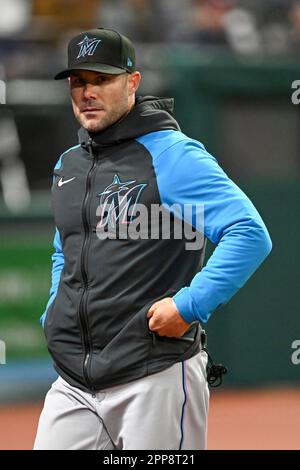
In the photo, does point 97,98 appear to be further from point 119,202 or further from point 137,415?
point 137,415

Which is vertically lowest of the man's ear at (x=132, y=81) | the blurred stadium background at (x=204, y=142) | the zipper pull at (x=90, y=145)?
the blurred stadium background at (x=204, y=142)

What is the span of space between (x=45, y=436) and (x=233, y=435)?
4311mm

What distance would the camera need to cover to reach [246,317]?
934 centimetres

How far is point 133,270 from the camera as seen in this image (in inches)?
134

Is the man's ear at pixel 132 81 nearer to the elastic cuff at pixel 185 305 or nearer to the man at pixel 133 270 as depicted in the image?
the man at pixel 133 270

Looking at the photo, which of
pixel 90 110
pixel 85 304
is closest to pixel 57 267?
pixel 85 304

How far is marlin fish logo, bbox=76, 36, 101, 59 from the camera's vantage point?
3.50 metres

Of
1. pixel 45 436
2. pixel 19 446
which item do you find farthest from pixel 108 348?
pixel 19 446

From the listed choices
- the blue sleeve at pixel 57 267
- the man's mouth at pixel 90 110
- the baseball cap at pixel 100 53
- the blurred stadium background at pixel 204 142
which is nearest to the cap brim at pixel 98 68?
the baseball cap at pixel 100 53

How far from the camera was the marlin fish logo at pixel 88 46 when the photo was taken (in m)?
3.50

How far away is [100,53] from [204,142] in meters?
5.69

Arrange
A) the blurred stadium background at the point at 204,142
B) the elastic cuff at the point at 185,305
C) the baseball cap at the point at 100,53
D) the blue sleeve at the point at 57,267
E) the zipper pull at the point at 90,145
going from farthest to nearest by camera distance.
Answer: the blurred stadium background at the point at 204,142, the blue sleeve at the point at 57,267, the zipper pull at the point at 90,145, the baseball cap at the point at 100,53, the elastic cuff at the point at 185,305

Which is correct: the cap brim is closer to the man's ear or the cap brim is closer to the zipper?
the man's ear
